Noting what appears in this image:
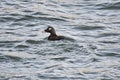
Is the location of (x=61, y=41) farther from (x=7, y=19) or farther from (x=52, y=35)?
(x=7, y=19)

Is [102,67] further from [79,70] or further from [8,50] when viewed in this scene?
[8,50]

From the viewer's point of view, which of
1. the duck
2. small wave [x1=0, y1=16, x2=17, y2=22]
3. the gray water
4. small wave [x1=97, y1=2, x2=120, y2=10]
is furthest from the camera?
small wave [x1=97, y1=2, x2=120, y2=10]

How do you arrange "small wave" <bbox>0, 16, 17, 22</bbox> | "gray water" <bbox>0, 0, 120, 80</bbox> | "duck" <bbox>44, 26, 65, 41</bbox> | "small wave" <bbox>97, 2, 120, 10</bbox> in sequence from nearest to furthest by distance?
1. "gray water" <bbox>0, 0, 120, 80</bbox>
2. "duck" <bbox>44, 26, 65, 41</bbox>
3. "small wave" <bbox>0, 16, 17, 22</bbox>
4. "small wave" <bbox>97, 2, 120, 10</bbox>

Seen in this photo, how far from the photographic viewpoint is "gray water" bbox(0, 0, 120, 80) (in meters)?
14.8

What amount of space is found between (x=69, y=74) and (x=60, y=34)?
13.9ft

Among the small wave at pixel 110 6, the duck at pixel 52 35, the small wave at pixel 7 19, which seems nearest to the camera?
the duck at pixel 52 35

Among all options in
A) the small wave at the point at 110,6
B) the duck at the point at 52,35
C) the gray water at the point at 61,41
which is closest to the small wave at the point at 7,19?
the gray water at the point at 61,41

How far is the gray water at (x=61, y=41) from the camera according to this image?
48.5ft

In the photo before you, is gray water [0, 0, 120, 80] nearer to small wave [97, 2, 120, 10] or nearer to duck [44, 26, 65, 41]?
small wave [97, 2, 120, 10]

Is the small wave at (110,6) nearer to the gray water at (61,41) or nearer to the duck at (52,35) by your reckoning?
the gray water at (61,41)

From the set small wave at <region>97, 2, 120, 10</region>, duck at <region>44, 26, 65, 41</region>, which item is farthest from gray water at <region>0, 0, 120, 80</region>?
duck at <region>44, 26, 65, 41</region>

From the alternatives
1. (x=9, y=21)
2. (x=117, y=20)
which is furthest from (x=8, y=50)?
(x=117, y=20)

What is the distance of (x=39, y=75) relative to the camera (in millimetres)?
14430

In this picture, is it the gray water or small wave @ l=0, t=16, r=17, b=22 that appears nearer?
the gray water
